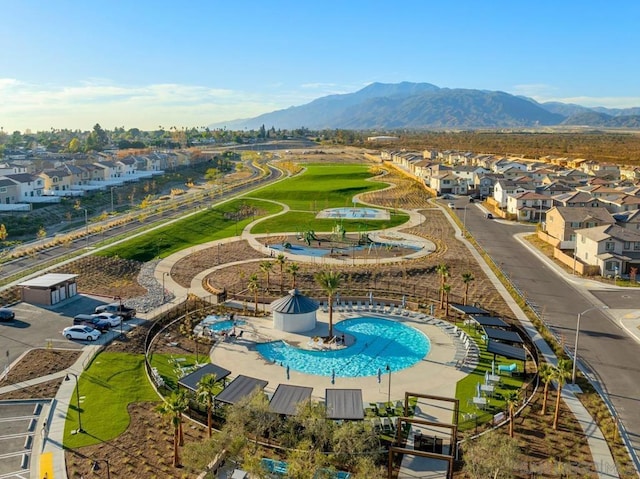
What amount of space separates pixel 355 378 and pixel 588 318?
25.4m

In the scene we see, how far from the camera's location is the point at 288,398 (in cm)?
3316

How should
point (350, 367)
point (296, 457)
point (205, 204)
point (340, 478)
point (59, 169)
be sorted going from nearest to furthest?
point (296, 457)
point (340, 478)
point (350, 367)
point (205, 204)
point (59, 169)

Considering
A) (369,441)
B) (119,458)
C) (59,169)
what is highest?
(59,169)

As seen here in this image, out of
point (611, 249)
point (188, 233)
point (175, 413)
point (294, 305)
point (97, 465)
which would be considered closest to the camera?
point (97, 465)

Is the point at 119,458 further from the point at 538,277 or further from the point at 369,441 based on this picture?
the point at 538,277

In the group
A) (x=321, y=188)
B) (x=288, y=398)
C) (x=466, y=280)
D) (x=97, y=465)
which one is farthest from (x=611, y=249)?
(x=321, y=188)

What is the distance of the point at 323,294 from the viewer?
58.8m

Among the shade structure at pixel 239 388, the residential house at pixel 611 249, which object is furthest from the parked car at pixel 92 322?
the residential house at pixel 611 249

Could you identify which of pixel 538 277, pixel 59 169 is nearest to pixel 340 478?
pixel 538 277

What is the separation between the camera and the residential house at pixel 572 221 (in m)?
78.2

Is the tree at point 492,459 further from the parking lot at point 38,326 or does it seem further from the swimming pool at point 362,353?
the parking lot at point 38,326

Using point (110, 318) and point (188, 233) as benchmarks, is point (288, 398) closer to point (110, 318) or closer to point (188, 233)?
point (110, 318)

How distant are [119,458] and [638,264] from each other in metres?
61.5

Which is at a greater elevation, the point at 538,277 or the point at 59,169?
the point at 59,169
